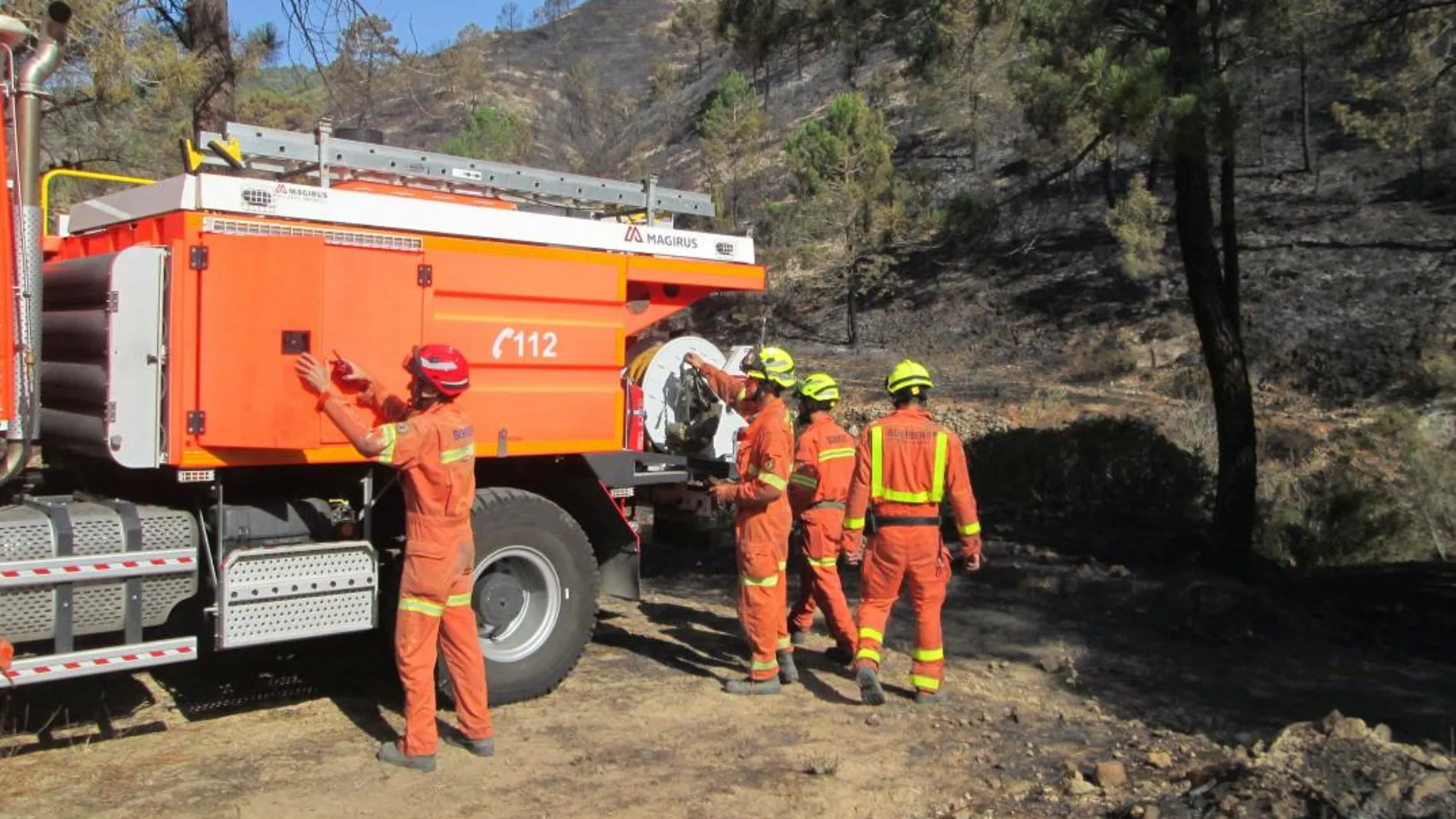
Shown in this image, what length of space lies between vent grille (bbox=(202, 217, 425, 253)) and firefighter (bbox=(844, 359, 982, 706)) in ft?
8.37

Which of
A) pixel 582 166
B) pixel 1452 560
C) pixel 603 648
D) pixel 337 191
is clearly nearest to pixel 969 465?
pixel 1452 560

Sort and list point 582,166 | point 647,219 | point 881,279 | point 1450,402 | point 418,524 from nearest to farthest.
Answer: point 418,524, point 647,219, point 1450,402, point 881,279, point 582,166

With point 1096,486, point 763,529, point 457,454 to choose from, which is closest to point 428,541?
point 457,454

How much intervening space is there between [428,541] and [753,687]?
2.23m

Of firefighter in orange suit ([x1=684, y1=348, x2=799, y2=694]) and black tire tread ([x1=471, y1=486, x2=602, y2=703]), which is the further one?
firefighter in orange suit ([x1=684, y1=348, x2=799, y2=694])

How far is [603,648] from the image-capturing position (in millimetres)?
7672

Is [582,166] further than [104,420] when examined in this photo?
Yes

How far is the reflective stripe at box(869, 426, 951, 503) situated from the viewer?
6.67 m

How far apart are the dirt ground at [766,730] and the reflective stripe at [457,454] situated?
135 centimetres

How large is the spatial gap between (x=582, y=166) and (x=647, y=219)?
72328mm

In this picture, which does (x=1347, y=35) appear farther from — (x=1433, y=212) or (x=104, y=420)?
(x=1433, y=212)

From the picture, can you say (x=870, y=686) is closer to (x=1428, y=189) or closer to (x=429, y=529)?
(x=429, y=529)

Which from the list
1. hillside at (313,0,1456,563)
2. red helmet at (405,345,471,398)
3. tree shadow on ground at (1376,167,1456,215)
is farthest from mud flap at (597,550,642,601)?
tree shadow on ground at (1376,167,1456,215)

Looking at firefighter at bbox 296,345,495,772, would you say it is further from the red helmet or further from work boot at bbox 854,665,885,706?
work boot at bbox 854,665,885,706
